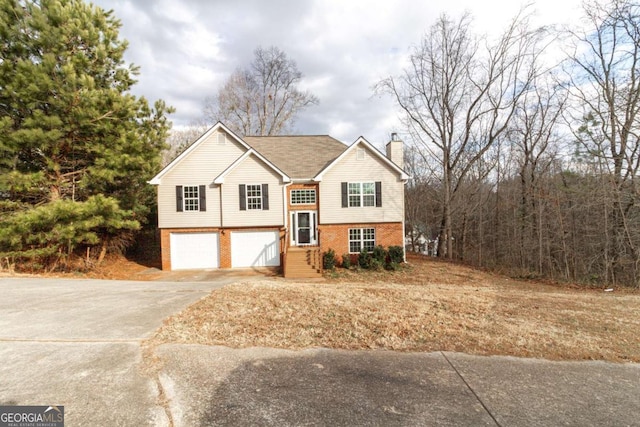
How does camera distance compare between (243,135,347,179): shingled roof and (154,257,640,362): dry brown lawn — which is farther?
(243,135,347,179): shingled roof

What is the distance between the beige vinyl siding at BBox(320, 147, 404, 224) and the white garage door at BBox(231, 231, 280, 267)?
2890mm

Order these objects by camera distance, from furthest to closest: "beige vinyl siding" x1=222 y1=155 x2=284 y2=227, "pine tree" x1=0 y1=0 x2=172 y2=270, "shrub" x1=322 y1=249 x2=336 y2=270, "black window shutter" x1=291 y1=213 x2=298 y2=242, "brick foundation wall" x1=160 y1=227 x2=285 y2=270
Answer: "black window shutter" x1=291 y1=213 x2=298 y2=242, "beige vinyl siding" x1=222 y1=155 x2=284 y2=227, "brick foundation wall" x1=160 y1=227 x2=285 y2=270, "shrub" x1=322 y1=249 x2=336 y2=270, "pine tree" x1=0 y1=0 x2=172 y2=270

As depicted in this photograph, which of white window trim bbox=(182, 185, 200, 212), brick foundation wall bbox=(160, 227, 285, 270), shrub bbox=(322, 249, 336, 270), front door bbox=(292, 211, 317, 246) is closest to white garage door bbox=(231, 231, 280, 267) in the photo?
brick foundation wall bbox=(160, 227, 285, 270)

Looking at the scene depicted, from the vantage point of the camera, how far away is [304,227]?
49.9 ft

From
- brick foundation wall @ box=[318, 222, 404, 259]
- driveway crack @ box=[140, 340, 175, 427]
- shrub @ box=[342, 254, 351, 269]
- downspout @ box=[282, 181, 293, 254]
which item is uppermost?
downspout @ box=[282, 181, 293, 254]

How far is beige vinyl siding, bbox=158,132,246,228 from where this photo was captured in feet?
46.6

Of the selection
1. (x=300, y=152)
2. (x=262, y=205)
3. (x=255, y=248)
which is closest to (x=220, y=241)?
(x=255, y=248)

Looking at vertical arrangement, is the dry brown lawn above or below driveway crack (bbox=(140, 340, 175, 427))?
below

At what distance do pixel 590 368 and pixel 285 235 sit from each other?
12.2 metres

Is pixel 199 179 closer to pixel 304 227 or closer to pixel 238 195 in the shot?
pixel 238 195

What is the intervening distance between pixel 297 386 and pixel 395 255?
40.0ft

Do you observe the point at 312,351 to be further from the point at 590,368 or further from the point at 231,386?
the point at 590,368

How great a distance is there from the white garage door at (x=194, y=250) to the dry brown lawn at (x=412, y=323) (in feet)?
24.9

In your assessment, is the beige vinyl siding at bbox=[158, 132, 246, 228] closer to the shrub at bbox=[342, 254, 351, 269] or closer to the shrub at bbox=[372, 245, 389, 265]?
the shrub at bbox=[342, 254, 351, 269]
